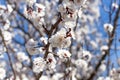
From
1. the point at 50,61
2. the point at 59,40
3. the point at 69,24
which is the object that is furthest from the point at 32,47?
the point at 69,24

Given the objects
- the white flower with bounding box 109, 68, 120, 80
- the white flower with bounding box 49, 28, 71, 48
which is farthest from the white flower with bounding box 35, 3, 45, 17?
the white flower with bounding box 109, 68, 120, 80

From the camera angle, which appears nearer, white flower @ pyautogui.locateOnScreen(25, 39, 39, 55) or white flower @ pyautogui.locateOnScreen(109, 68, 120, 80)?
white flower @ pyautogui.locateOnScreen(25, 39, 39, 55)

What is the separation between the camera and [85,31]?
956cm

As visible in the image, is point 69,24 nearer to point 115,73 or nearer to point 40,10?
point 40,10

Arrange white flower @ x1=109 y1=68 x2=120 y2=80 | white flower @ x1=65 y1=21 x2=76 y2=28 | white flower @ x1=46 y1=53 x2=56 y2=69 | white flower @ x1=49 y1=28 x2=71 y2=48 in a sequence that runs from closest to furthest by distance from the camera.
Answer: white flower @ x1=65 y1=21 x2=76 y2=28 < white flower @ x1=49 y1=28 x2=71 y2=48 < white flower @ x1=46 y1=53 x2=56 y2=69 < white flower @ x1=109 y1=68 x2=120 y2=80

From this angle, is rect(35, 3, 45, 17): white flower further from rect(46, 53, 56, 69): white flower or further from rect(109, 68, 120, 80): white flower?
rect(109, 68, 120, 80): white flower

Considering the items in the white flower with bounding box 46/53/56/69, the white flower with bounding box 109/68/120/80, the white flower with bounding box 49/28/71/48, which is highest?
the white flower with bounding box 49/28/71/48

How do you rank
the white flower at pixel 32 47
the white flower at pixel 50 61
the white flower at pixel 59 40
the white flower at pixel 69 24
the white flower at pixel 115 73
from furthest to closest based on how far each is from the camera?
1. the white flower at pixel 115 73
2. the white flower at pixel 32 47
3. the white flower at pixel 50 61
4. the white flower at pixel 59 40
5. the white flower at pixel 69 24

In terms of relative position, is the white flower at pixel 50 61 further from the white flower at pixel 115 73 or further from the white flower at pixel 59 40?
the white flower at pixel 115 73

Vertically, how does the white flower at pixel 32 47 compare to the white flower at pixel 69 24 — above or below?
below

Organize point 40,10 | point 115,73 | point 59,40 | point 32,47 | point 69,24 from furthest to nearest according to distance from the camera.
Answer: point 115,73
point 32,47
point 40,10
point 59,40
point 69,24

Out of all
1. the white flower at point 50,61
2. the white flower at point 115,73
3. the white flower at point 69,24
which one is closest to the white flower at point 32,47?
the white flower at point 50,61

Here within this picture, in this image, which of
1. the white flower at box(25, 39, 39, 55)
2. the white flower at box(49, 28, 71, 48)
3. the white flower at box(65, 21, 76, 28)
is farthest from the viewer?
the white flower at box(25, 39, 39, 55)

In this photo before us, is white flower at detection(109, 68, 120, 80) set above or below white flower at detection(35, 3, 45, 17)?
below
